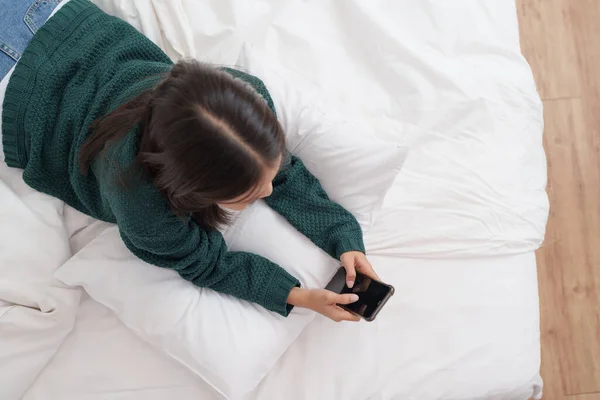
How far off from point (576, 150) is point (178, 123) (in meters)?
1.20

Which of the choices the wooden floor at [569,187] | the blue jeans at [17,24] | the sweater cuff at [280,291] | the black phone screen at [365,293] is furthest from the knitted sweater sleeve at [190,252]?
the wooden floor at [569,187]

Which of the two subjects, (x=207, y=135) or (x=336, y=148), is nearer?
(x=207, y=135)

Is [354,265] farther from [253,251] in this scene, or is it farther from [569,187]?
[569,187]

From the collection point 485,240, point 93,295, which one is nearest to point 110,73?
point 93,295

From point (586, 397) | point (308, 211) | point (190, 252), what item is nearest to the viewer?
point (190, 252)

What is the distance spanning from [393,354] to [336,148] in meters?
0.40

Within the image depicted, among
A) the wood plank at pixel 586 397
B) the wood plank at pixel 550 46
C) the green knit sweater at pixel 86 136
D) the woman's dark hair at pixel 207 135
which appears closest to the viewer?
the woman's dark hair at pixel 207 135

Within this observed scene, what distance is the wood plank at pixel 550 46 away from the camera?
148 centimetres

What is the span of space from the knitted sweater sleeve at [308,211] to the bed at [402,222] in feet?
0.29

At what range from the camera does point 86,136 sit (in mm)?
902

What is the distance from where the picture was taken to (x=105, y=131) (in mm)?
816

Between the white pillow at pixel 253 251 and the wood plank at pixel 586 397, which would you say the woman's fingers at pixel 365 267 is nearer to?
the white pillow at pixel 253 251

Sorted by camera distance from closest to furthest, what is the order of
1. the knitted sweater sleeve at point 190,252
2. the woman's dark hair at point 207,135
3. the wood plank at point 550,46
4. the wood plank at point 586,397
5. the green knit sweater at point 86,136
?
the woman's dark hair at point 207,135 → the knitted sweater sleeve at point 190,252 → the green knit sweater at point 86,136 → the wood plank at point 586,397 → the wood plank at point 550,46

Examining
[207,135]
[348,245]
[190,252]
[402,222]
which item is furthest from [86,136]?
[402,222]
